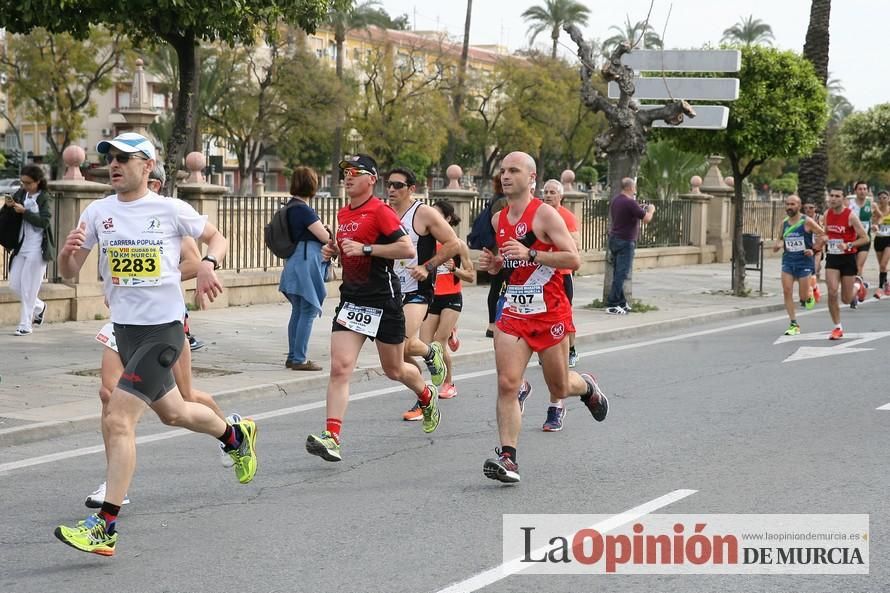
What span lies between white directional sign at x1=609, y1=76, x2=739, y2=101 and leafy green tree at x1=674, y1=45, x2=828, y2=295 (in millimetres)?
2502

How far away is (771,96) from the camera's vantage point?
73.2 ft

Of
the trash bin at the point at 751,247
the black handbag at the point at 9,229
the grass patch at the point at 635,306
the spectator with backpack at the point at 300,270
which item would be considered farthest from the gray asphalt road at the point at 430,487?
the trash bin at the point at 751,247

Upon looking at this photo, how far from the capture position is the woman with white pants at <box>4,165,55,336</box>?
45.7ft

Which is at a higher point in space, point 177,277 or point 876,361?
point 177,277

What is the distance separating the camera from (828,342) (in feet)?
49.3

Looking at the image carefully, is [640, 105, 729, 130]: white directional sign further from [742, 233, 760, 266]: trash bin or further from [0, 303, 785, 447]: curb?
[742, 233, 760, 266]: trash bin

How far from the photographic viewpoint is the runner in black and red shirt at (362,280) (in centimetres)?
788

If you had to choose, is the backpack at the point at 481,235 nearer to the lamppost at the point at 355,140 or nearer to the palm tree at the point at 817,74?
the palm tree at the point at 817,74

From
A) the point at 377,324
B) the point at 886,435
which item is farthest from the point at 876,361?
the point at 377,324

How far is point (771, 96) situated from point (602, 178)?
8139 cm

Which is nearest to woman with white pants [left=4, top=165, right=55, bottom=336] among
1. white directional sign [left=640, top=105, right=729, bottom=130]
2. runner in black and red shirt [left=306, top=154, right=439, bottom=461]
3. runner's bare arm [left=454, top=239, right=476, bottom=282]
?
runner's bare arm [left=454, top=239, right=476, bottom=282]

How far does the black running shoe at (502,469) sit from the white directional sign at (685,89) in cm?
1313

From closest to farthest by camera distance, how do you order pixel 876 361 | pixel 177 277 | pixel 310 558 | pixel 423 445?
1. pixel 310 558
2. pixel 177 277
3. pixel 423 445
4. pixel 876 361

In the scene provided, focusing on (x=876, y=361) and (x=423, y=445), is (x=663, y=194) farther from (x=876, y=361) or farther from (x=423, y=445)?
(x=423, y=445)
